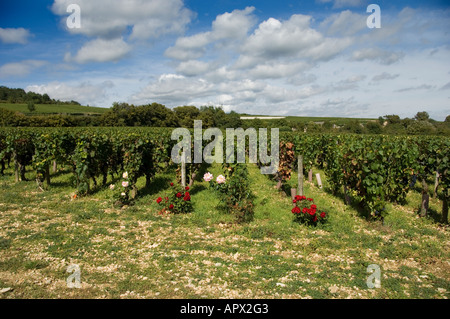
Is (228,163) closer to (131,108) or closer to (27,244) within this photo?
(27,244)

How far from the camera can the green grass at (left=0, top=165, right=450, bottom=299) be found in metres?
4.21

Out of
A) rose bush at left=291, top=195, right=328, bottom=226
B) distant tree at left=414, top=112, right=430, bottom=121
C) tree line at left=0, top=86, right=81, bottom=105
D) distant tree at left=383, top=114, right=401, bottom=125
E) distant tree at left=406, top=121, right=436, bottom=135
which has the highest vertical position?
tree line at left=0, top=86, right=81, bottom=105

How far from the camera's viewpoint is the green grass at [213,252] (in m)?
4.21

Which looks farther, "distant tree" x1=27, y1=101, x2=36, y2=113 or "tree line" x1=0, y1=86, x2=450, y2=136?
"distant tree" x1=27, y1=101, x2=36, y2=113

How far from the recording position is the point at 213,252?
551cm

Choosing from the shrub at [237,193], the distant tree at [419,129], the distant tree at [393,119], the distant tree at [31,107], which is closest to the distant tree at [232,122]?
the distant tree at [393,119]

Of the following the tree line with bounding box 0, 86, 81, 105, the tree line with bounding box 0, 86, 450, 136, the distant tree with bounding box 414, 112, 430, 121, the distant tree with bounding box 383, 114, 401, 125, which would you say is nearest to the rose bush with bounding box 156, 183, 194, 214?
the tree line with bounding box 0, 86, 450, 136

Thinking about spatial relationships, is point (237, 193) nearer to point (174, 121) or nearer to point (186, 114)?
point (174, 121)

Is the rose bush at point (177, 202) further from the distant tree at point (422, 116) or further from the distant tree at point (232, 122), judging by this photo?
the distant tree at point (232, 122)

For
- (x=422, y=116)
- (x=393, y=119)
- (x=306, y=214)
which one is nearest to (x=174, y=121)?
(x=393, y=119)

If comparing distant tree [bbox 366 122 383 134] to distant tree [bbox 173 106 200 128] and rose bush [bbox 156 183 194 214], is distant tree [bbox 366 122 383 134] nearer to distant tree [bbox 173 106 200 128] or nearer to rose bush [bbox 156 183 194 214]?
distant tree [bbox 173 106 200 128]
